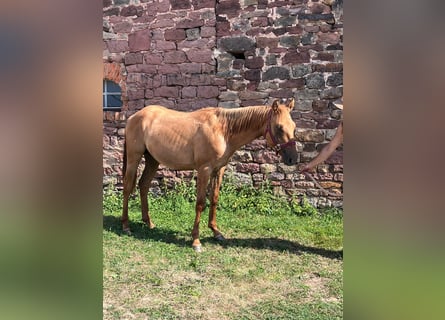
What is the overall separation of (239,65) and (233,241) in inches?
108

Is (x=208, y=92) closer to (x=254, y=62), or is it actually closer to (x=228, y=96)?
(x=228, y=96)

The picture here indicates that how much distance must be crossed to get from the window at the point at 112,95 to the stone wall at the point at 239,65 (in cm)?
39

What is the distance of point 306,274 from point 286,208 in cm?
206

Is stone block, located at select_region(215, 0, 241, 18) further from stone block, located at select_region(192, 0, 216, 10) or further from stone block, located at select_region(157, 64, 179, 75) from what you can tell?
stone block, located at select_region(157, 64, 179, 75)

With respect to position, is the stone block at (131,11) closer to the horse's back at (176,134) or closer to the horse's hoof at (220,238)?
the horse's back at (176,134)

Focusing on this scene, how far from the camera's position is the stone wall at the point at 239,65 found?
17.7 feet

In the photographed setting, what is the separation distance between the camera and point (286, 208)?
18.1 feet

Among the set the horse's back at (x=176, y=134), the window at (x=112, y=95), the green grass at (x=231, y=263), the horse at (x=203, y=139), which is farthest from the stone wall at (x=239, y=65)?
the horse's back at (x=176, y=134)

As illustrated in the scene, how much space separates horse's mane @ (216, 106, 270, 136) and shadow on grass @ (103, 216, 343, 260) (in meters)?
1.24

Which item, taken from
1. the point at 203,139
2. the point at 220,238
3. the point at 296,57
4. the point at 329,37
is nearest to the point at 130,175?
the point at 203,139

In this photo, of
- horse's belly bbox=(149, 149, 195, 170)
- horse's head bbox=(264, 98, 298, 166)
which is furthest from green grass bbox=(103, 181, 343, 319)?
horse's head bbox=(264, 98, 298, 166)
